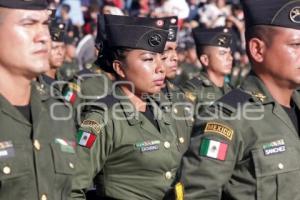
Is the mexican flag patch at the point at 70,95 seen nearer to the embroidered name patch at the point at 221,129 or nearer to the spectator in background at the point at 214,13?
the embroidered name patch at the point at 221,129

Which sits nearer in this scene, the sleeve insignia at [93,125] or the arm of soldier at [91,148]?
the arm of soldier at [91,148]

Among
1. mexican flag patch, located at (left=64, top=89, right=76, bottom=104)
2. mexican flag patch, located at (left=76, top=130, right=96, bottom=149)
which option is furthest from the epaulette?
mexican flag patch, located at (left=76, top=130, right=96, bottom=149)

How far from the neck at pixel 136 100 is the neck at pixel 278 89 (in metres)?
1.93

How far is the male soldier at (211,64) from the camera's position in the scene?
10.0 meters

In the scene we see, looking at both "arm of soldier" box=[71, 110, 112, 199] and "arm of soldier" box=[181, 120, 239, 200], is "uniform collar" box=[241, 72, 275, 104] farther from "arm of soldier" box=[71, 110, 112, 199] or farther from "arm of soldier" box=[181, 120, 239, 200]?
"arm of soldier" box=[71, 110, 112, 199]

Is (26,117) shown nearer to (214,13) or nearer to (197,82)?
(197,82)

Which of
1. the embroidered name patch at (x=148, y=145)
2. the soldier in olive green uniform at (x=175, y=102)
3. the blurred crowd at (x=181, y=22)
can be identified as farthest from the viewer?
the blurred crowd at (x=181, y=22)

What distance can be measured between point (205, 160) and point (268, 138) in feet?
1.20

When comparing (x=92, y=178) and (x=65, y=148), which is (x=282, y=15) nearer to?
(x=65, y=148)

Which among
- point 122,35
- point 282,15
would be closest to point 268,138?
point 282,15

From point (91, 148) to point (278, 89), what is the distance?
1744 mm

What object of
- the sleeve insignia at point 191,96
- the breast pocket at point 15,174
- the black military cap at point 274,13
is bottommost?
the sleeve insignia at point 191,96

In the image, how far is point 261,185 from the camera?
4109 mm

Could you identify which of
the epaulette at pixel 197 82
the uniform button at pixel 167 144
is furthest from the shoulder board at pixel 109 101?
the epaulette at pixel 197 82
